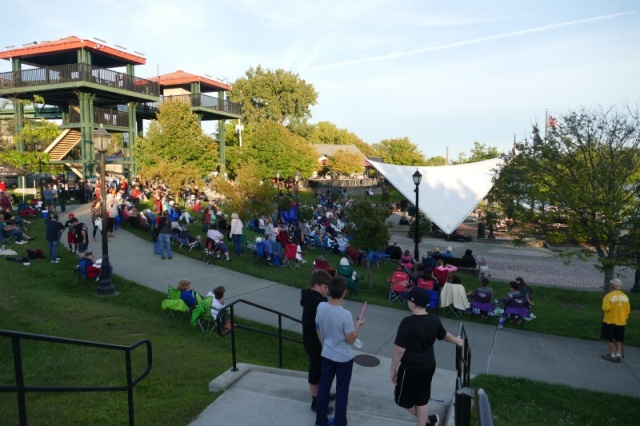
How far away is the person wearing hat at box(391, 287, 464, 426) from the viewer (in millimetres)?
4250

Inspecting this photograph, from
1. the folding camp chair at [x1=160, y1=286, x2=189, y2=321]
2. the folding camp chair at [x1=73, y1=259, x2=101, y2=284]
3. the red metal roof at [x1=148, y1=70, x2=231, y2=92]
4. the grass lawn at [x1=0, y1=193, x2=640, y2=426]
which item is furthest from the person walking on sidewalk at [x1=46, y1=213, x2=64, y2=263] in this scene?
the red metal roof at [x1=148, y1=70, x2=231, y2=92]

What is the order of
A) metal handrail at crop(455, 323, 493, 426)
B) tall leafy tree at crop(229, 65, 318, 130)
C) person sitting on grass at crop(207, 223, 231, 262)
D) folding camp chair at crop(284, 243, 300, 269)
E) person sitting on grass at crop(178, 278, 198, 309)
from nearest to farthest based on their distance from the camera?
1. metal handrail at crop(455, 323, 493, 426)
2. person sitting on grass at crop(178, 278, 198, 309)
3. person sitting on grass at crop(207, 223, 231, 262)
4. folding camp chair at crop(284, 243, 300, 269)
5. tall leafy tree at crop(229, 65, 318, 130)

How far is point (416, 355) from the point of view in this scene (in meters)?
4.26

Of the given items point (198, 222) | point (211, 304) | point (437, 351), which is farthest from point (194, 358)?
point (198, 222)

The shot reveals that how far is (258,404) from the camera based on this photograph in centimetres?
506

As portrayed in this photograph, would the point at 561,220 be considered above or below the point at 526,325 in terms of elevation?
above

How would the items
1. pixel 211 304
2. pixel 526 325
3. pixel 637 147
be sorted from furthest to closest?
pixel 637 147
pixel 526 325
pixel 211 304

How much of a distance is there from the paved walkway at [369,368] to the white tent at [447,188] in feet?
29.7

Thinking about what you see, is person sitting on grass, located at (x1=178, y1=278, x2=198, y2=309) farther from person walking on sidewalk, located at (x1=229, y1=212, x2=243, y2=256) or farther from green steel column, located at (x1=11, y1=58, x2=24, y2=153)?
green steel column, located at (x1=11, y1=58, x2=24, y2=153)

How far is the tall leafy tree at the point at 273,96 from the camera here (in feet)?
237

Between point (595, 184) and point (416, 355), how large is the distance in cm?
1266

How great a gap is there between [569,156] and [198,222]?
54.8 feet

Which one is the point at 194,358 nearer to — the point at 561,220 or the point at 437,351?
the point at 437,351

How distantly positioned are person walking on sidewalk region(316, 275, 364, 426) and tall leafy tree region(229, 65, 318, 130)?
2732 inches
